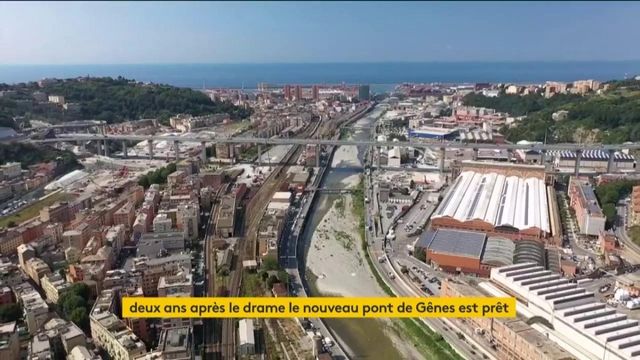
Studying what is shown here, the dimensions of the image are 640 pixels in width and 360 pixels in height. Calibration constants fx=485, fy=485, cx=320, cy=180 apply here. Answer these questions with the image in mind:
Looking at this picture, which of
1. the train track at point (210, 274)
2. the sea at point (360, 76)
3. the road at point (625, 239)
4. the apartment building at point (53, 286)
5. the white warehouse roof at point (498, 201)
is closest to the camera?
the train track at point (210, 274)

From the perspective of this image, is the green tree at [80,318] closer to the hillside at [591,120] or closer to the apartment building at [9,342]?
the apartment building at [9,342]

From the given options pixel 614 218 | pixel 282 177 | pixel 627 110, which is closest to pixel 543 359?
pixel 614 218

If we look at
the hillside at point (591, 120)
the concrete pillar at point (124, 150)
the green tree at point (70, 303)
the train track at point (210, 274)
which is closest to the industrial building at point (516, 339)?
the train track at point (210, 274)

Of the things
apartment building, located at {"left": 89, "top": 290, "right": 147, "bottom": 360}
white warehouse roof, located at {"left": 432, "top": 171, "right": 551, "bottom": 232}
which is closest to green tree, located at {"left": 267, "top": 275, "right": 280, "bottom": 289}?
apartment building, located at {"left": 89, "top": 290, "right": 147, "bottom": 360}

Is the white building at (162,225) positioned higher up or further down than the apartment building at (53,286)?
higher up

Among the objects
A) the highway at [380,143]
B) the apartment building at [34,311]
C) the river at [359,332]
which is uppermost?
the highway at [380,143]
